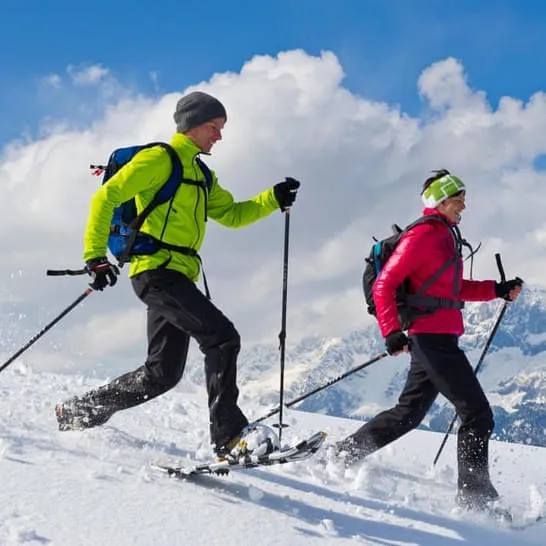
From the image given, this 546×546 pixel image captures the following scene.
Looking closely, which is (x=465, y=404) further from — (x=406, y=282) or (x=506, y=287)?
(x=506, y=287)

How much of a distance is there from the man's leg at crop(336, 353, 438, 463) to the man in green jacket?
55.2 inches

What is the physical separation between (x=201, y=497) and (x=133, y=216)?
2.02 m

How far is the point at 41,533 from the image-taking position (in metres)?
3.64

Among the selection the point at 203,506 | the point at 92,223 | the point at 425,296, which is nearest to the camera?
the point at 203,506

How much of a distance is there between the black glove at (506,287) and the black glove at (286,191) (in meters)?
1.97

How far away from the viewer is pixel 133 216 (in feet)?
16.6

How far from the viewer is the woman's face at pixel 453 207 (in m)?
5.67

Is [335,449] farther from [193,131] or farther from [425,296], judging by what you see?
[193,131]

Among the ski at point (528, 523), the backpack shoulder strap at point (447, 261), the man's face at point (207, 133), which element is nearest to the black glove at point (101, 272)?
the man's face at point (207, 133)

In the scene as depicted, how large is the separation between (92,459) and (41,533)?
4.52 feet

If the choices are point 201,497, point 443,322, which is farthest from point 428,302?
point 201,497

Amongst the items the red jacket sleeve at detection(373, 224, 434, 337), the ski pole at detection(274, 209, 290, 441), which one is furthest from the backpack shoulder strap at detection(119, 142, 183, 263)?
the red jacket sleeve at detection(373, 224, 434, 337)

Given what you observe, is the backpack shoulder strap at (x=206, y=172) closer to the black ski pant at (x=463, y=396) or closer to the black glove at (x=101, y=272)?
the black glove at (x=101, y=272)

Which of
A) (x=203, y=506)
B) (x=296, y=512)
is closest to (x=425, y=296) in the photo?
(x=296, y=512)
